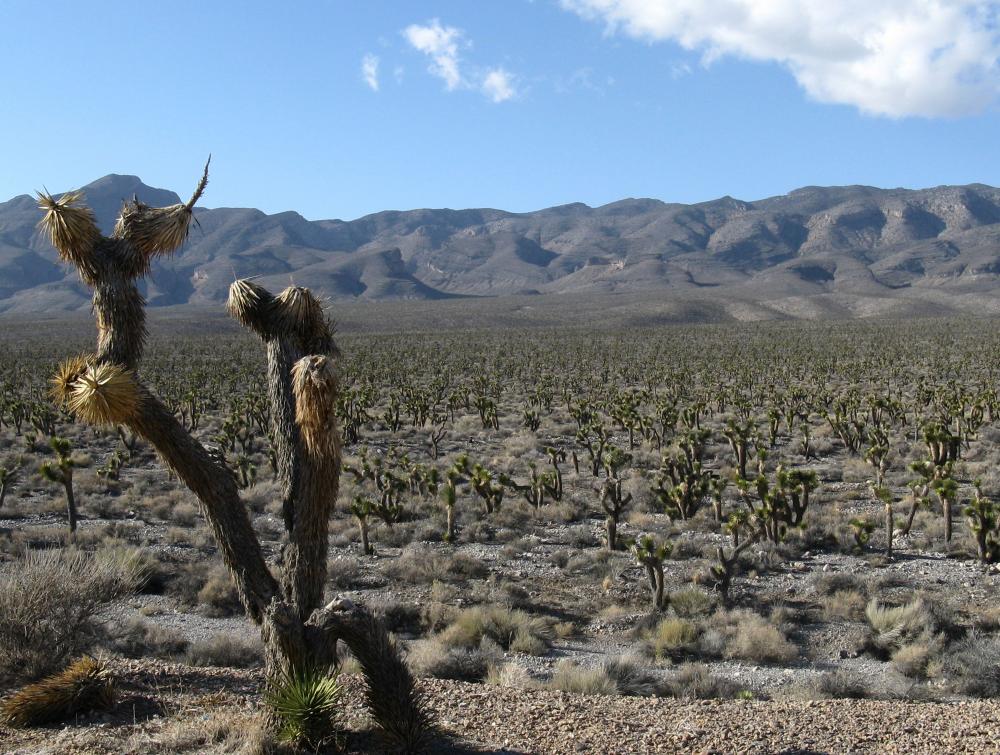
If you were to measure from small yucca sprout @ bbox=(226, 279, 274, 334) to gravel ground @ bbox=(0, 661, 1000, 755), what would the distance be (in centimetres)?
340

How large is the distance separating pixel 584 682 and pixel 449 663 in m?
1.65

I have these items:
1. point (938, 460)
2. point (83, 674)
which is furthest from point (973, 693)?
point (938, 460)

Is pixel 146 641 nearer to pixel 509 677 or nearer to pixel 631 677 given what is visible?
pixel 509 677

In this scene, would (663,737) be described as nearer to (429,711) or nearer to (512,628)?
(429,711)

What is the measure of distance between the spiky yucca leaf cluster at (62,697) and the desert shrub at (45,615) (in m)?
0.38

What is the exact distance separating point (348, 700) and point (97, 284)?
431 centimetres

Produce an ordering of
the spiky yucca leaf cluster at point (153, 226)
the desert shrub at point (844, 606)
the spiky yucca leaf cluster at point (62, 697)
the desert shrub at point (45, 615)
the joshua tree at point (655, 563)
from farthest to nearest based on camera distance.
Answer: the joshua tree at point (655, 563)
the desert shrub at point (844, 606)
the desert shrub at point (45, 615)
the spiky yucca leaf cluster at point (153, 226)
the spiky yucca leaf cluster at point (62, 697)

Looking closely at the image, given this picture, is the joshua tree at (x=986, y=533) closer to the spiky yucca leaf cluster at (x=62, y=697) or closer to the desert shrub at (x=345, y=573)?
the desert shrub at (x=345, y=573)

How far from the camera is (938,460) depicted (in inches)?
732

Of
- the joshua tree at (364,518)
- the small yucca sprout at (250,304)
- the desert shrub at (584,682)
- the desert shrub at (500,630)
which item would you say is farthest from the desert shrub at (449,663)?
the joshua tree at (364,518)

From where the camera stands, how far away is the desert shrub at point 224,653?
369 inches

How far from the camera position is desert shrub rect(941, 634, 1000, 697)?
27.0 feet

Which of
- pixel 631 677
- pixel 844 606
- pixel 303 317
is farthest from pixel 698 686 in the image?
pixel 303 317

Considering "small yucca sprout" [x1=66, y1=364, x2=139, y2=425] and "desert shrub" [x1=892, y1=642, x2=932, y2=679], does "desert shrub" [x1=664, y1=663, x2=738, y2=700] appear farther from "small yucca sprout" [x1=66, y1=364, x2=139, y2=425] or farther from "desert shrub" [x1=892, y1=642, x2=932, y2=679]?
"small yucca sprout" [x1=66, y1=364, x2=139, y2=425]
